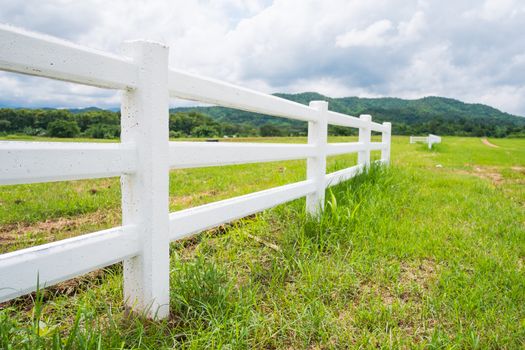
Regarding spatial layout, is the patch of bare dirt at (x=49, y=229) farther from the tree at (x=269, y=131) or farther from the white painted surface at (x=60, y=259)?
the tree at (x=269, y=131)

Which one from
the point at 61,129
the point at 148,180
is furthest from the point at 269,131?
the point at 148,180

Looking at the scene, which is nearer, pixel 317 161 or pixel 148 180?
pixel 148 180

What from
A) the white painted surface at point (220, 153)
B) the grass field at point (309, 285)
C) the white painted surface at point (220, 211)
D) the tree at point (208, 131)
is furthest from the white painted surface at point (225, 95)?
the tree at point (208, 131)

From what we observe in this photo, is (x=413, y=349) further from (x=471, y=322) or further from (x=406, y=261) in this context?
(x=406, y=261)

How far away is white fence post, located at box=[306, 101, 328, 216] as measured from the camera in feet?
14.0

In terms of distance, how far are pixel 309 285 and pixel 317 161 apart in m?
1.89

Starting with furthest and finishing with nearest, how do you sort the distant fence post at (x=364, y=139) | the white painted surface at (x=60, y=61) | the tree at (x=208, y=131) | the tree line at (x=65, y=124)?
the tree at (x=208, y=131)
the distant fence post at (x=364, y=139)
the tree line at (x=65, y=124)
the white painted surface at (x=60, y=61)

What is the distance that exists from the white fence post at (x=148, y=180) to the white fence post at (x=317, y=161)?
8.03 ft

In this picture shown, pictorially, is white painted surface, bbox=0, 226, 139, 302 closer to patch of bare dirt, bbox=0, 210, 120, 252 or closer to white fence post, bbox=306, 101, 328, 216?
patch of bare dirt, bbox=0, 210, 120, 252

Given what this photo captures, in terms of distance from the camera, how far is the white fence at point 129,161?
148cm

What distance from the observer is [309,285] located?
2701mm

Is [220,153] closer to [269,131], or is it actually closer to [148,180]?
[148,180]

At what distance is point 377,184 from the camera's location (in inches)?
231

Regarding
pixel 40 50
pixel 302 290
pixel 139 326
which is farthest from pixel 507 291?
pixel 40 50
